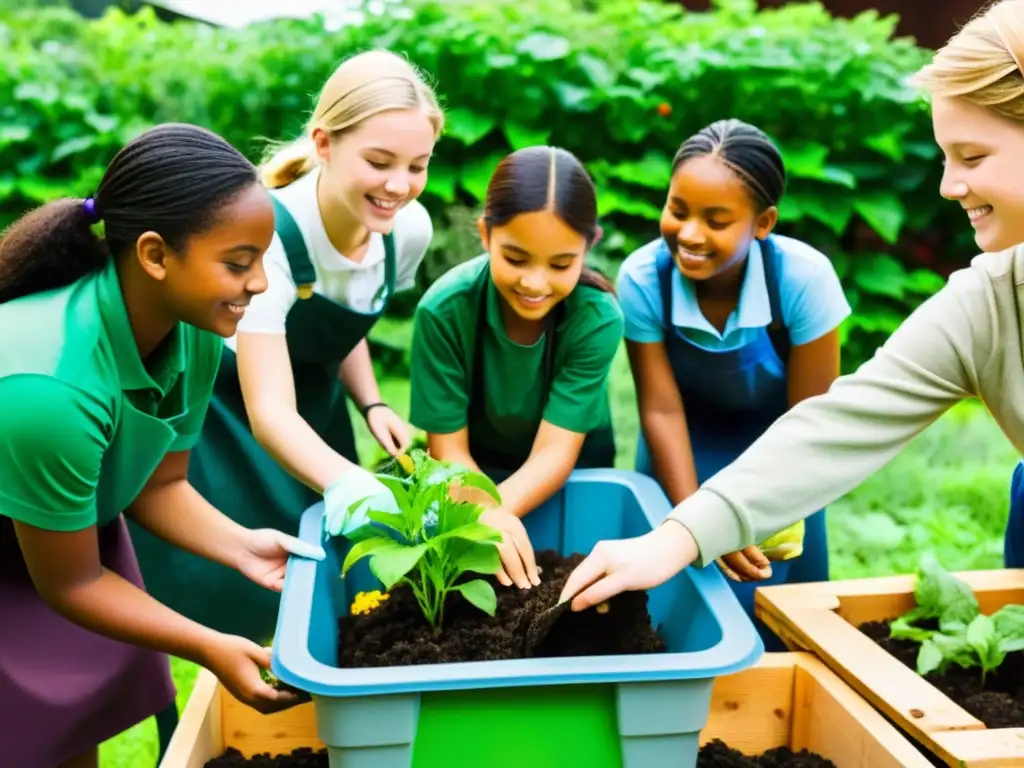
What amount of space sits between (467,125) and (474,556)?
316cm

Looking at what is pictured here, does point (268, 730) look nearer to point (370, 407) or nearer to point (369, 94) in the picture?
point (370, 407)

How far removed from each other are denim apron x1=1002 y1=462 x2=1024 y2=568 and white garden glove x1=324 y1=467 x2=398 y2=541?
1.08 m

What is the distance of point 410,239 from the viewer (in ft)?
→ 6.64

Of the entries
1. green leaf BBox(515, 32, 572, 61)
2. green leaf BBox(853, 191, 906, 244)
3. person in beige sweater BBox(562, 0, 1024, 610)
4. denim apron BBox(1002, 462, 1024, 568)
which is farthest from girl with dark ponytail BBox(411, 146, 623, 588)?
green leaf BBox(853, 191, 906, 244)

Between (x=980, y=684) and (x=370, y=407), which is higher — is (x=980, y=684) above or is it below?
below

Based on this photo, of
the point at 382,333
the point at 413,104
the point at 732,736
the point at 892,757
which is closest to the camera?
the point at 892,757

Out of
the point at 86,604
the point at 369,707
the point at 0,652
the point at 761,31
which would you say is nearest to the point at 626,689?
the point at 369,707

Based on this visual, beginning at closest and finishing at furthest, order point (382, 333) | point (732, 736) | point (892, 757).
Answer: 1. point (892, 757)
2. point (732, 736)
3. point (382, 333)

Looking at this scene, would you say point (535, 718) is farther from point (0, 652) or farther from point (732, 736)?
point (0, 652)

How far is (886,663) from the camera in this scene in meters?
1.40

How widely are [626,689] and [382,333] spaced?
351 cm

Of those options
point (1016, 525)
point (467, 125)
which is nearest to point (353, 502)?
point (1016, 525)

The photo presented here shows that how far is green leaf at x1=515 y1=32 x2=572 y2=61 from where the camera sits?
4.23 metres

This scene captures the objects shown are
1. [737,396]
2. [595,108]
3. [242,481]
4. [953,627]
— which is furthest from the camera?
[595,108]
